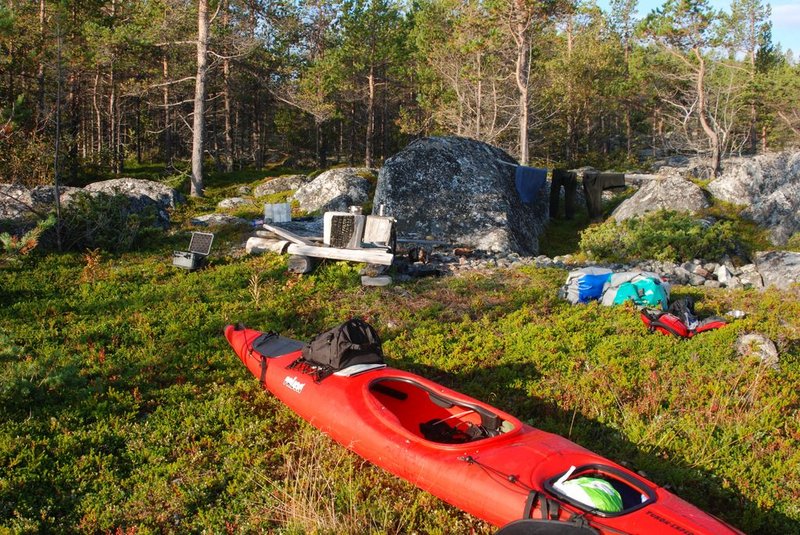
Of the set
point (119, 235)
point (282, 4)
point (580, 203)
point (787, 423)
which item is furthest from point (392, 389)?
point (282, 4)

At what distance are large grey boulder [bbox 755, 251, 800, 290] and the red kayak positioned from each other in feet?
27.1

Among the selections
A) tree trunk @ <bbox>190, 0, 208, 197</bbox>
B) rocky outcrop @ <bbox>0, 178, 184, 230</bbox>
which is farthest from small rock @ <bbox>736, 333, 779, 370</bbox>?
tree trunk @ <bbox>190, 0, 208, 197</bbox>

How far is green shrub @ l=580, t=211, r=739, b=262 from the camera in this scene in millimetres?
13242

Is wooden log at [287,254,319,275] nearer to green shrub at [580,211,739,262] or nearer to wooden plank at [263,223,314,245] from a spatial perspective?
wooden plank at [263,223,314,245]

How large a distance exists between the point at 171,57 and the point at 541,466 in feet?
88.0

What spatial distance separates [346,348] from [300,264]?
4.96 metres

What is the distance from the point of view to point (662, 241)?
13.3 m

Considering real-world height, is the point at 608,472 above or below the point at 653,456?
above

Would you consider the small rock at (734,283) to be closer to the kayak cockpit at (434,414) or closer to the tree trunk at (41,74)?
the kayak cockpit at (434,414)

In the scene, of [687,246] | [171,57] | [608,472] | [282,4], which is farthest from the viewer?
[171,57]

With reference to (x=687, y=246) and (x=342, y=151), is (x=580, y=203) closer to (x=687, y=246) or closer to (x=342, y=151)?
(x=687, y=246)

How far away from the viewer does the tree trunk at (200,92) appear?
2072 cm

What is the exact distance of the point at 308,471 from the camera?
504 cm

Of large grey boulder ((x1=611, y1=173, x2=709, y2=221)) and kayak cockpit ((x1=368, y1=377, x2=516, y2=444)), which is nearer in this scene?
kayak cockpit ((x1=368, y1=377, x2=516, y2=444))
